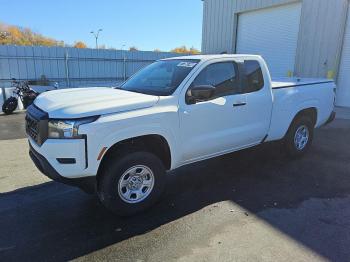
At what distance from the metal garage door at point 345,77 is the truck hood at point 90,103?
1021 centimetres

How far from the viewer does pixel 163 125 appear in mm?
3910

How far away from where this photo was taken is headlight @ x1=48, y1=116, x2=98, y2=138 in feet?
11.0

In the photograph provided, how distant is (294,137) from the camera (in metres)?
6.01

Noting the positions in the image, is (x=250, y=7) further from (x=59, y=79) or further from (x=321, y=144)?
(x=59, y=79)

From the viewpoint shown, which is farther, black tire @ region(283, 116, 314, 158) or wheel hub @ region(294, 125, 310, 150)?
wheel hub @ region(294, 125, 310, 150)

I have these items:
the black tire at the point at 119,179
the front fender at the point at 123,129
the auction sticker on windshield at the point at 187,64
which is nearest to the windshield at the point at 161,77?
the auction sticker on windshield at the point at 187,64

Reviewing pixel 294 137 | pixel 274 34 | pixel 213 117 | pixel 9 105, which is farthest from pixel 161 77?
pixel 274 34

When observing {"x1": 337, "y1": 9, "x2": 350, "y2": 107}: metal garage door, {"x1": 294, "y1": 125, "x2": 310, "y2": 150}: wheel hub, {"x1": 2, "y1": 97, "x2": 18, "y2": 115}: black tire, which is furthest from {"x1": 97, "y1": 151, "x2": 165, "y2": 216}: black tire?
{"x1": 337, "y1": 9, "x2": 350, "y2": 107}: metal garage door

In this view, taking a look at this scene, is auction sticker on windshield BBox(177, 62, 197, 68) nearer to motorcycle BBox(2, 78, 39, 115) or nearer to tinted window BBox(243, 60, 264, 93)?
tinted window BBox(243, 60, 264, 93)

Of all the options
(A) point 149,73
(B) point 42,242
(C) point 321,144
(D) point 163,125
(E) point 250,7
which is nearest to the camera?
(B) point 42,242

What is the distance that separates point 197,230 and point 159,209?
69cm

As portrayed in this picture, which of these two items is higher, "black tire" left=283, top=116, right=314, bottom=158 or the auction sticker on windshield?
the auction sticker on windshield

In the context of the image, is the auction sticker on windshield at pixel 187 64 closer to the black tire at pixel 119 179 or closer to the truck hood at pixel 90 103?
the truck hood at pixel 90 103

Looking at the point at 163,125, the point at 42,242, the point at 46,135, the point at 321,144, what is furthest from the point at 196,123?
the point at 321,144
